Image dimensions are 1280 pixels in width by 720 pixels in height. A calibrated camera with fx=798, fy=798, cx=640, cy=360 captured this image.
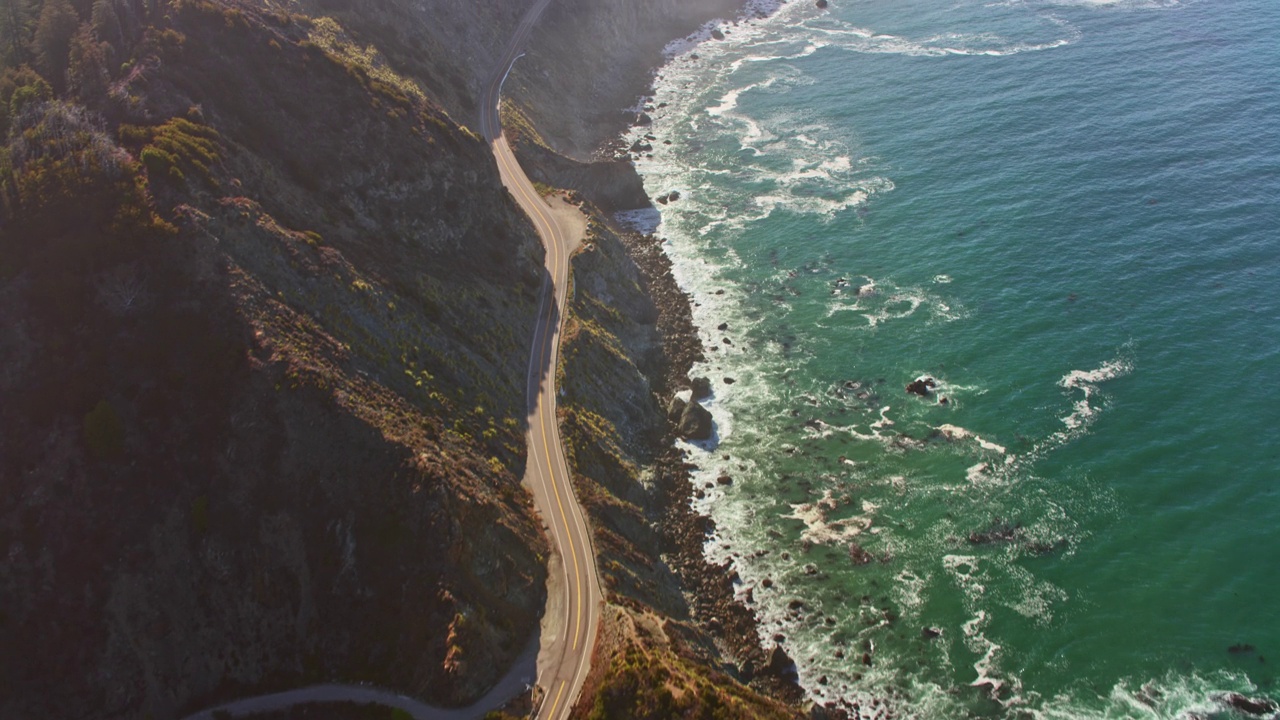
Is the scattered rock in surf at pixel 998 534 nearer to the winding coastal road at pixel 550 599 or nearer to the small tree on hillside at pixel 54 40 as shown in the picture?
the winding coastal road at pixel 550 599

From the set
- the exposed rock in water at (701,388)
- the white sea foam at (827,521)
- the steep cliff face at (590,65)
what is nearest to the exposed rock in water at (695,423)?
the exposed rock in water at (701,388)

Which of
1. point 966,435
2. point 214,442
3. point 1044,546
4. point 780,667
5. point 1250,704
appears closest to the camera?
point 1250,704

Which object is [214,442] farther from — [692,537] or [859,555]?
[859,555]

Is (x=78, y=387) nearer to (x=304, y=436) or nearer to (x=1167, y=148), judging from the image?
(x=304, y=436)

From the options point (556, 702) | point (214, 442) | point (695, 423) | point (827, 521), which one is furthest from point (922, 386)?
point (214, 442)

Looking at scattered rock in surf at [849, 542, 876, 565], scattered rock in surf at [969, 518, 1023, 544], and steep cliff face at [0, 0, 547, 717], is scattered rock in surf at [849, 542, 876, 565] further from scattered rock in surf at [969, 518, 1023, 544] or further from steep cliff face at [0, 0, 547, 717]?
steep cliff face at [0, 0, 547, 717]

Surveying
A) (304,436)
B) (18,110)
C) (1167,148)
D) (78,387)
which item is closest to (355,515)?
(304,436)

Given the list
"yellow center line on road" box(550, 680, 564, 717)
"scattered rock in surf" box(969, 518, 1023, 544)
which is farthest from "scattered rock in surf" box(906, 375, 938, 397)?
"yellow center line on road" box(550, 680, 564, 717)
